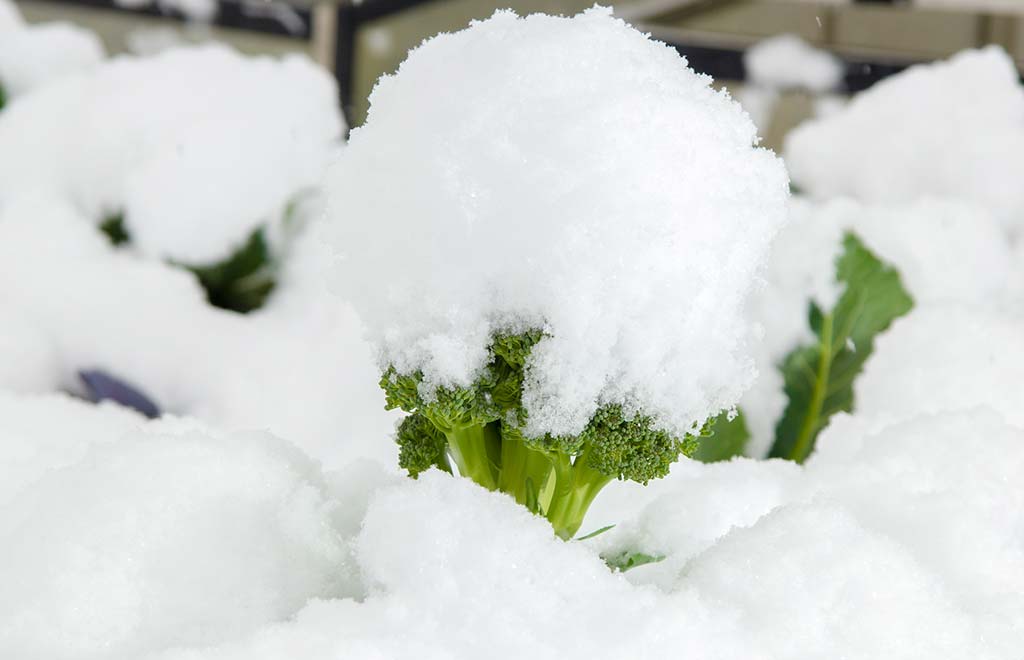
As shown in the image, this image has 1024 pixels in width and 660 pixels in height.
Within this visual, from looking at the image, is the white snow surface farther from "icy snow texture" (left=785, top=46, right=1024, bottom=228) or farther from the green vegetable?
"icy snow texture" (left=785, top=46, right=1024, bottom=228)

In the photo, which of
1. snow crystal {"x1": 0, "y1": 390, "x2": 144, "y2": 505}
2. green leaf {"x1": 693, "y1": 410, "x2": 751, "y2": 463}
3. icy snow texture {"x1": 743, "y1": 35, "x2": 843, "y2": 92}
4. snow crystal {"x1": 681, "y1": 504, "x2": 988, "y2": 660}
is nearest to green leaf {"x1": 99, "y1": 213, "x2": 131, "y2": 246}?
snow crystal {"x1": 0, "y1": 390, "x2": 144, "y2": 505}

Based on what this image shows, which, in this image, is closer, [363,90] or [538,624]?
[538,624]

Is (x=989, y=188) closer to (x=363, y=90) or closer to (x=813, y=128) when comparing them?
(x=813, y=128)

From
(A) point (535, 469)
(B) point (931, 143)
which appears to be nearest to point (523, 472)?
(A) point (535, 469)

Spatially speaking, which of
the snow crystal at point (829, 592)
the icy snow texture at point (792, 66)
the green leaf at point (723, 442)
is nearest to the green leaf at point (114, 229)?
the green leaf at point (723, 442)

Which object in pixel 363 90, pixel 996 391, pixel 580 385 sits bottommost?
pixel 363 90

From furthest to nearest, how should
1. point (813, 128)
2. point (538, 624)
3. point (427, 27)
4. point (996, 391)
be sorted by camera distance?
point (427, 27) → point (813, 128) → point (996, 391) → point (538, 624)

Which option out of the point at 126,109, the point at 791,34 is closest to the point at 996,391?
the point at 126,109
